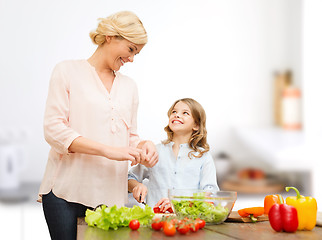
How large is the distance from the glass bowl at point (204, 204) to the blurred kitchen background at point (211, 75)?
1.53m

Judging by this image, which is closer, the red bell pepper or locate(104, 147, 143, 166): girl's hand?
the red bell pepper

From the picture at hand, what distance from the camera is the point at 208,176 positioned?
1769mm

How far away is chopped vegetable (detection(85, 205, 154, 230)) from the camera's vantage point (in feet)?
4.09

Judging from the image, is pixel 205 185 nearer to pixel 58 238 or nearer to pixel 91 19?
pixel 58 238

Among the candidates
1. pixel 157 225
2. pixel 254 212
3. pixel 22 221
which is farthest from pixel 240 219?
pixel 22 221

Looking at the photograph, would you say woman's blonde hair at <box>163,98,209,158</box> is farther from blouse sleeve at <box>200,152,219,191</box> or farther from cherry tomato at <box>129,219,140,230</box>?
cherry tomato at <box>129,219,140,230</box>

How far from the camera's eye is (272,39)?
146 inches

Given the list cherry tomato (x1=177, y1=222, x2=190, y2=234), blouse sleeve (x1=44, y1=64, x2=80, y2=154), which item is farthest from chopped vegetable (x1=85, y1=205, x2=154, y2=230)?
blouse sleeve (x1=44, y1=64, x2=80, y2=154)

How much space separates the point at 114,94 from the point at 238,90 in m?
2.26

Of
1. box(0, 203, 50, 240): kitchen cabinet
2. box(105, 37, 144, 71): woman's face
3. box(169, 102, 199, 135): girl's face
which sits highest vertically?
box(105, 37, 144, 71): woman's face

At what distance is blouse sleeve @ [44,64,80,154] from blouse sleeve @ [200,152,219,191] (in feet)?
1.84

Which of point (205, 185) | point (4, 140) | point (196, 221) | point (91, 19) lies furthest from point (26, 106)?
point (196, 221)

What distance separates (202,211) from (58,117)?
0.49 meters

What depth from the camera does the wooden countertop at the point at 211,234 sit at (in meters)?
1.18
